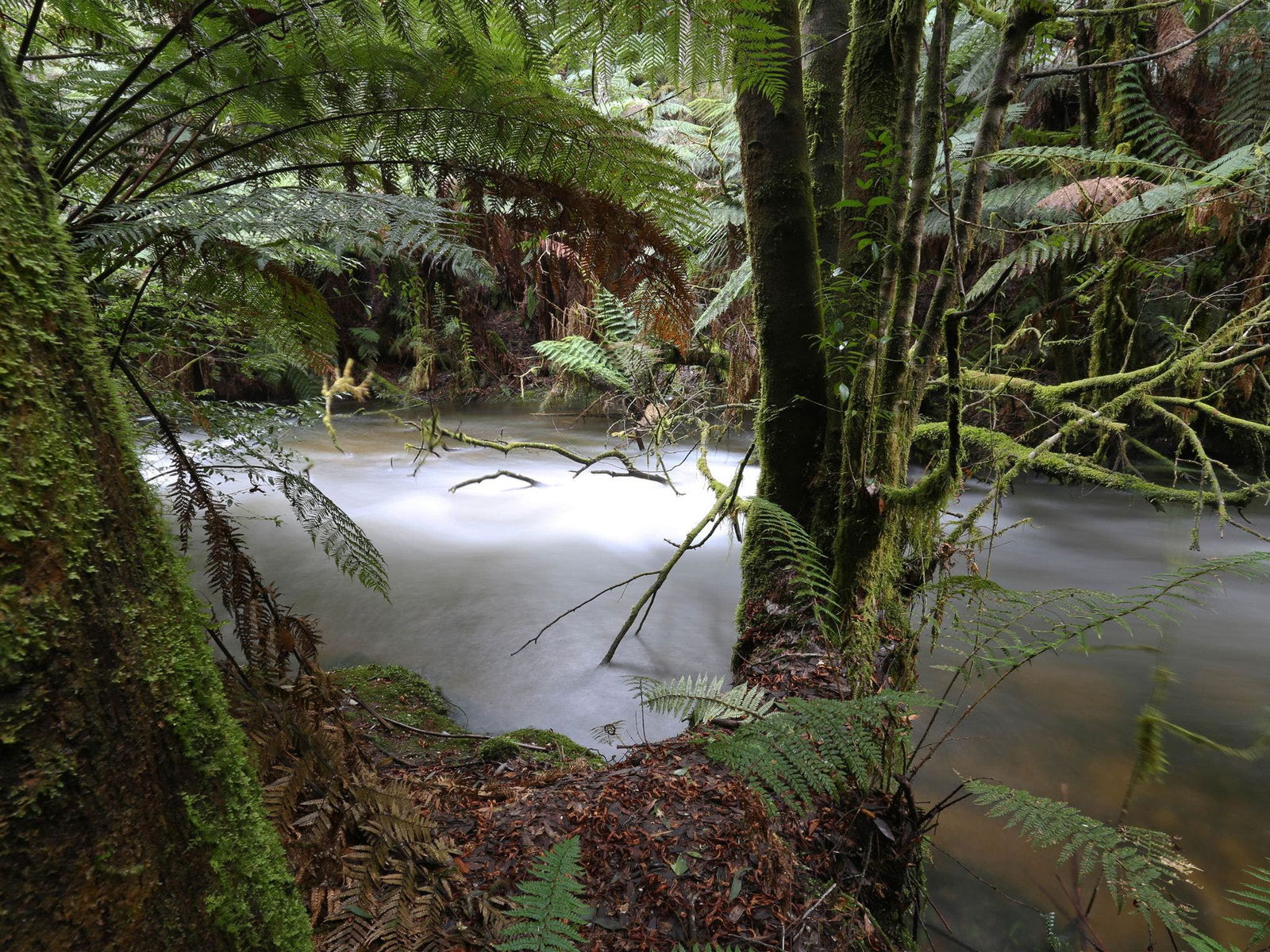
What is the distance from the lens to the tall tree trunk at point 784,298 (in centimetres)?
199

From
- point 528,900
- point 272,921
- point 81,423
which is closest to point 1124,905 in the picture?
point 528,900

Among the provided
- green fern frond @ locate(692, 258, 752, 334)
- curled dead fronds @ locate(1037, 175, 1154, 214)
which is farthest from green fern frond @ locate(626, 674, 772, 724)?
curled dead fronds @ locate(1037, 175, 1154, 214)

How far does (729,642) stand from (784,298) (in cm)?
230

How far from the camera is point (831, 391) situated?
2.13 metres

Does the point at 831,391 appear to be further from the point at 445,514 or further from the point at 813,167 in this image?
the point at 445,514

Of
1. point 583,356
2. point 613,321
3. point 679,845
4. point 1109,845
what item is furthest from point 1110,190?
point 679,845

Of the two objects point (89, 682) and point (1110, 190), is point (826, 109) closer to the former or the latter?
point (1110, 190)

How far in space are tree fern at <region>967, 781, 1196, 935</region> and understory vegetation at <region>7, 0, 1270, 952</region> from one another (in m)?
0.01

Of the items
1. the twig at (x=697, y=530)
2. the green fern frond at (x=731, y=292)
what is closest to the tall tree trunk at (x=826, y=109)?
the green fern frond at (x=731, y=292)

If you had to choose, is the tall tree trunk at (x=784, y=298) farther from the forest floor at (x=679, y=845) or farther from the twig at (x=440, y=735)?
the twig at (x=440, y=735)

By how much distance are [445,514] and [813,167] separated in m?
4.64

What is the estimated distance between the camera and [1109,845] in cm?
111

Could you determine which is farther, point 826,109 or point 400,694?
point 400,694

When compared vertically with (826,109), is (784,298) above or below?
below
